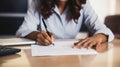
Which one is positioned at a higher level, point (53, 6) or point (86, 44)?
point (53, 6)

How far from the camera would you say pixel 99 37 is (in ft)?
3.36

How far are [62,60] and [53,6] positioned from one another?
74cm

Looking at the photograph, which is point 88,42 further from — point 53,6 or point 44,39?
point 53,6

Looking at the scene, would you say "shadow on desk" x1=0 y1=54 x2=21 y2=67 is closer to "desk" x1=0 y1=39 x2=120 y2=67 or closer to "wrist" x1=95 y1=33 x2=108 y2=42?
"desk" x1=0 y1=39 x2=120 y2=67

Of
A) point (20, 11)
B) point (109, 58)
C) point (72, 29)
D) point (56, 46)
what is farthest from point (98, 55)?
point (20, 11)

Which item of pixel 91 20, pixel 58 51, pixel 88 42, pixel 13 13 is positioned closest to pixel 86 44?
pixel 88 42

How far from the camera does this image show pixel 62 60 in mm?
734

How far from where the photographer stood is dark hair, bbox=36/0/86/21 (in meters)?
1.40

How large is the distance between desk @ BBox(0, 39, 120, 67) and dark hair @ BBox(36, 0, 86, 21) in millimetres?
589

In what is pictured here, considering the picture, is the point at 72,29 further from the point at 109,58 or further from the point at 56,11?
the point at 109,58

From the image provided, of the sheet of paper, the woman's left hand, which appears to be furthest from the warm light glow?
the sheet of paper

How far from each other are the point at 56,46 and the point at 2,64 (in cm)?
30

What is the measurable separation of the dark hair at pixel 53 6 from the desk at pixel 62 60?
1.93ft

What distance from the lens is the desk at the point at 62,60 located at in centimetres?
68
